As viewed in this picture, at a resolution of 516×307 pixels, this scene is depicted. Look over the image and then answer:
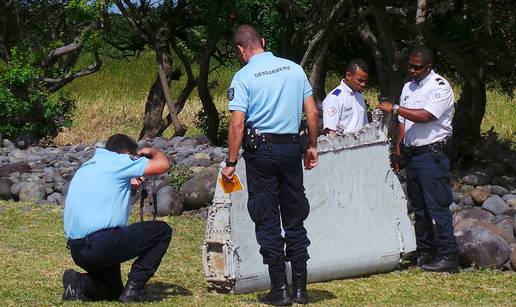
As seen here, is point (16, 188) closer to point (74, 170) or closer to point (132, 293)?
point (74, 170)

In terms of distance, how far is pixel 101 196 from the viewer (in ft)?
25.5

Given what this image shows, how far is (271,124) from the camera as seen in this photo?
7.75 m

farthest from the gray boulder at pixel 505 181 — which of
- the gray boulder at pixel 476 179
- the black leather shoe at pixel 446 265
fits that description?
the black leather shoe at pixel 446 265

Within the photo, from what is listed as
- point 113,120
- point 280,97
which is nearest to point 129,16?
point 113,120

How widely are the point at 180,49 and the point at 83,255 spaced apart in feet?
44.9

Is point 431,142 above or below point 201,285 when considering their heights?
above

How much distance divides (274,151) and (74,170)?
854cm

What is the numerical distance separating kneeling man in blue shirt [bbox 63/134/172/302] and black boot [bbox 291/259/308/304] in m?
0.98

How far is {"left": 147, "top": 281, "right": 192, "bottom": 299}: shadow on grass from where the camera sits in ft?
27.8

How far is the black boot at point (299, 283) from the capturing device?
7898 millimetres

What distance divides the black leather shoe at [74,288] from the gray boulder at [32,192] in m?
6.52

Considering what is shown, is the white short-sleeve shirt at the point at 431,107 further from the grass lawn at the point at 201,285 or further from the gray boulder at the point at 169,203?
the gray boulder at the point at 169,203

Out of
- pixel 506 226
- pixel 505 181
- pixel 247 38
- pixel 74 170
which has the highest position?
pixel 247 38

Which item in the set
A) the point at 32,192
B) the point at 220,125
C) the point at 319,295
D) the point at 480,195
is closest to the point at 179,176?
the point at 32,192
